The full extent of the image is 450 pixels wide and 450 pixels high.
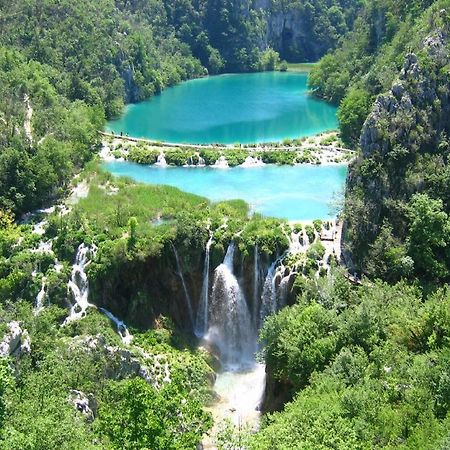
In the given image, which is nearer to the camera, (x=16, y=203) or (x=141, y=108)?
(x=16, y=203)

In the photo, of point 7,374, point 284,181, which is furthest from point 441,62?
point 7,374

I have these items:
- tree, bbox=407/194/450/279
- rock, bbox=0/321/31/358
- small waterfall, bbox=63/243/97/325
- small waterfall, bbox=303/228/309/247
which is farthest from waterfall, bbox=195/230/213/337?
tree, bbox=407/194/450/279

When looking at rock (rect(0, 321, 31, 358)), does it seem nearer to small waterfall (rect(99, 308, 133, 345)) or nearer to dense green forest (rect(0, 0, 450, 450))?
dense green forest (rect(0, 0, 450, 450))

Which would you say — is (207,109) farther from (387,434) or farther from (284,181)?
(387,434)

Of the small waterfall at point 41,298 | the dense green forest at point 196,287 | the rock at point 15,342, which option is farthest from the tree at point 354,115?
the rock at point 15,342

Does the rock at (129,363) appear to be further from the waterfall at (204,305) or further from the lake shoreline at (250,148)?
the lake shoreline at (250,148)

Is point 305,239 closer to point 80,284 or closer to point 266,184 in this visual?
point 80,284

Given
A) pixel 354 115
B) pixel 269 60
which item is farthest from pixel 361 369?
pixel 269 60
